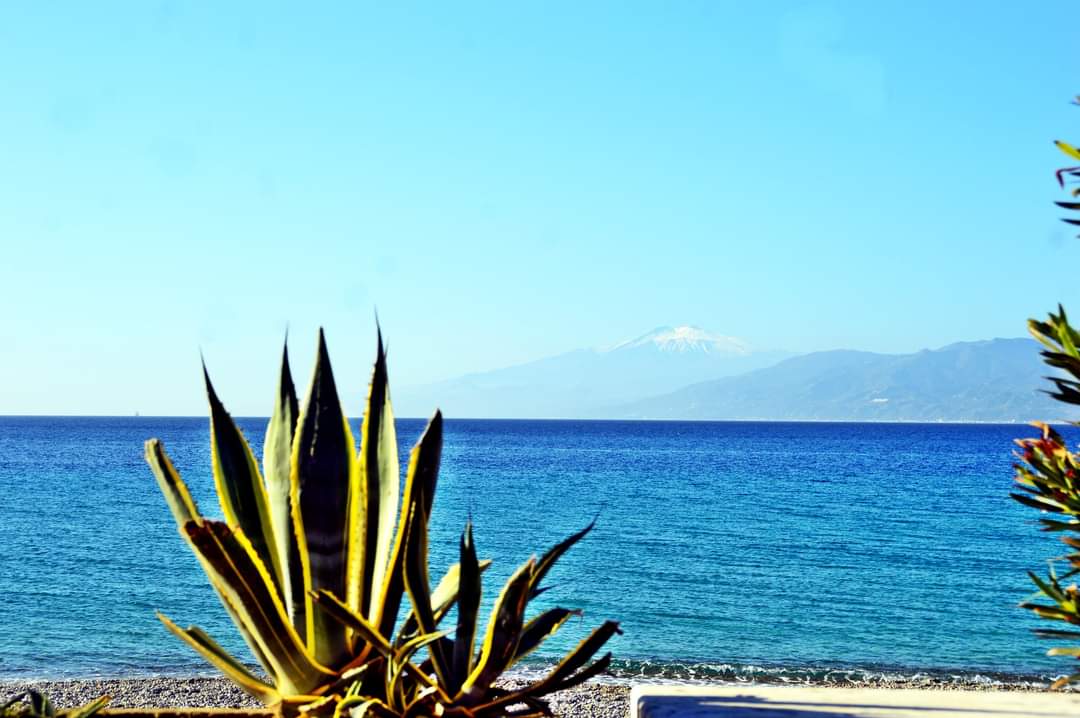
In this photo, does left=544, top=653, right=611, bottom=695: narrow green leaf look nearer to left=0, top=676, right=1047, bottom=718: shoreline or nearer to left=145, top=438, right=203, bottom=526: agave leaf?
left=145, top=438, right=203, bottom=526: agave leaf

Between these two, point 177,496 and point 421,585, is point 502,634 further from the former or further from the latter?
point 177,496

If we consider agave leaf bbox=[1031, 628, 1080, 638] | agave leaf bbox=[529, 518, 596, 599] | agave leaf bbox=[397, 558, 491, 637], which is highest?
agave leaf bbox=[529, 518, 596, 599]

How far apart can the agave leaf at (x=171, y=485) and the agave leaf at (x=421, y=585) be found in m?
0.60

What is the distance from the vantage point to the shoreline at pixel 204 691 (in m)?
12.9

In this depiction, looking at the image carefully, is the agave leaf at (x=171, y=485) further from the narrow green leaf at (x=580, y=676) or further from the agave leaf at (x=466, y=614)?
the narrow green leaf at (x=580, y=676)

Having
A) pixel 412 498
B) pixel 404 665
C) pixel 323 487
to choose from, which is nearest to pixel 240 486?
pixel 323 487

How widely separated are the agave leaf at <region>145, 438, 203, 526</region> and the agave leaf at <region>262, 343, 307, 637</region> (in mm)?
223

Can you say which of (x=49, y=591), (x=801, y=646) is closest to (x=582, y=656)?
(x=801, y=646)

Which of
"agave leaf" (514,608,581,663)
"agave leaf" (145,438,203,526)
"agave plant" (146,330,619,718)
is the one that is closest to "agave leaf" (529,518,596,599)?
"agave plant" (146,330,619,718)

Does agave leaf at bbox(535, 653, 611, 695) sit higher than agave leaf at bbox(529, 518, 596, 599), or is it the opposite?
agave leaf at bbox(529, 518, 596, 599)

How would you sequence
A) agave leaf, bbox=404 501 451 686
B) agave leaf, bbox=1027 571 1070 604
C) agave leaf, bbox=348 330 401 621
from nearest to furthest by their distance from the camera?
1. agave leaf, bbox=404 501 451 686
2. agave leaf, bbox=348 330 401 621
3. agave leaf, bbox=1027 571 1070 604

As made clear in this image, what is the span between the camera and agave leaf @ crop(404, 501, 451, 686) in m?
2.76

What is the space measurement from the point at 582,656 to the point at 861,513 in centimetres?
3981

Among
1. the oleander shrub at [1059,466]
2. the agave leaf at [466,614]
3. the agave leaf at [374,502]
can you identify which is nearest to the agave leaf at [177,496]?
the agave leaf at [374,502]
